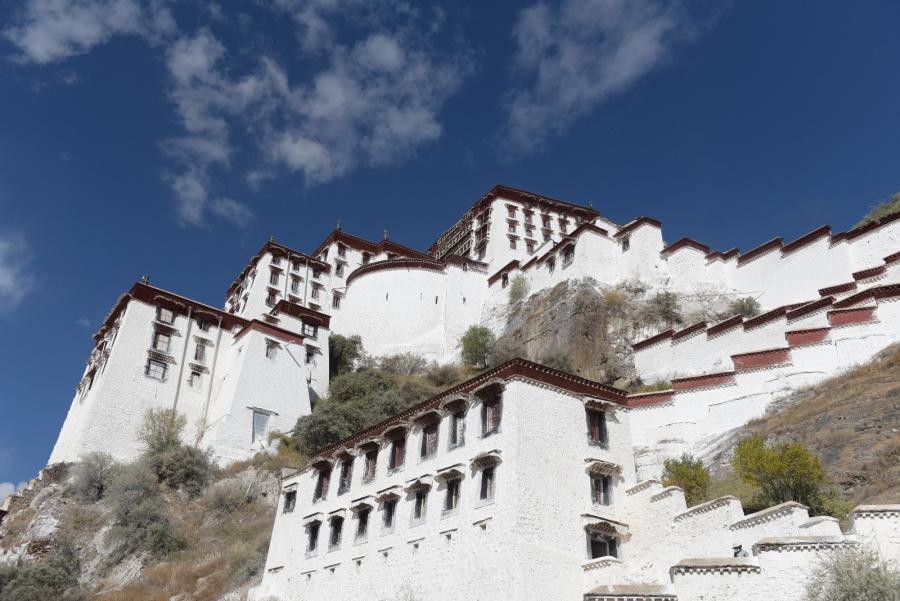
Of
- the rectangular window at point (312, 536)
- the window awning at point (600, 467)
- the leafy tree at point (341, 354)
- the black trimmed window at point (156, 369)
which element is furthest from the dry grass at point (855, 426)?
the black trimmed window at point (156, 369)

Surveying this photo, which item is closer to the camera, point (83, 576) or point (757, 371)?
point (757, 371)

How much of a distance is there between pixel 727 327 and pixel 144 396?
104 ft

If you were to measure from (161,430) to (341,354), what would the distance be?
13.7 m

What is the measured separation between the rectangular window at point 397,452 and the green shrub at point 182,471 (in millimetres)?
16466

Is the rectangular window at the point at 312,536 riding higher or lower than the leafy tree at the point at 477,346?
lower

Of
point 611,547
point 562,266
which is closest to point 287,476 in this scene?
point 611,547

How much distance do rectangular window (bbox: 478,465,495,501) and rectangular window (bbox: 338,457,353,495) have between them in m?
7.16

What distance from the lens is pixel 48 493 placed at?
36.9 m

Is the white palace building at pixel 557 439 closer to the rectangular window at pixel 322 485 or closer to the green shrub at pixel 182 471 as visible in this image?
the rectangular window at pixel 322 485

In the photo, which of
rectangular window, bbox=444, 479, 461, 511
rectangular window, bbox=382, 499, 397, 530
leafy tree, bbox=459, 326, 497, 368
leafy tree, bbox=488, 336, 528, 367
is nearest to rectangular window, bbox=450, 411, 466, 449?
rectangular window, bbox=444, 479, 461, 511

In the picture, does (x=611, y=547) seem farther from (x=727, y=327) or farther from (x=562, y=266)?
A: (x=562, y=266)

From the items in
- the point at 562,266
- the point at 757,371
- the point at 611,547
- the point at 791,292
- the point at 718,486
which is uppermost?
the point at 562,266

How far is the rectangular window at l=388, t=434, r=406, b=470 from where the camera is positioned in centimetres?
2527

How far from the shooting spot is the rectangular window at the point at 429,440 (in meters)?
24.2
